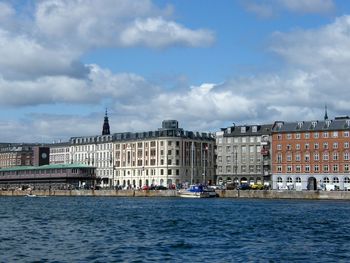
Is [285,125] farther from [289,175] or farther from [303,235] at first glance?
[303,235]

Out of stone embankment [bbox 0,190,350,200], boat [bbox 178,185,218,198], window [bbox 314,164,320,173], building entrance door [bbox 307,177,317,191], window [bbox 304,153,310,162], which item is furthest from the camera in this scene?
window [bbox 304,153,310,162]

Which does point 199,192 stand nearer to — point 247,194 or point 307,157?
point 247,194

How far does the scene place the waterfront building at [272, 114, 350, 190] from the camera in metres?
172

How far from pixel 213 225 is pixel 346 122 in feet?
362

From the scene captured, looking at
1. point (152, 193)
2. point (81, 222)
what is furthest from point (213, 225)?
point (152, 193)

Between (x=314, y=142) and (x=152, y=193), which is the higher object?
(x=314, y=142)

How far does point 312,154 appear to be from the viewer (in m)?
176

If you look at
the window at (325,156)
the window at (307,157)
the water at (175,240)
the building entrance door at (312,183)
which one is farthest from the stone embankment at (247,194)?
the water at (175,240)

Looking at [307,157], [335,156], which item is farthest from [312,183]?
[335,156]

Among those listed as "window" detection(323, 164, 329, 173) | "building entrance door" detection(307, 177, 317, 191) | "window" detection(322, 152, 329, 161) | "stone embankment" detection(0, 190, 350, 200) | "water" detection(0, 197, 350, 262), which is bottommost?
"water" detection(0, 197, 350, 262)

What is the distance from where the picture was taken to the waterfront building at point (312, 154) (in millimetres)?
171625

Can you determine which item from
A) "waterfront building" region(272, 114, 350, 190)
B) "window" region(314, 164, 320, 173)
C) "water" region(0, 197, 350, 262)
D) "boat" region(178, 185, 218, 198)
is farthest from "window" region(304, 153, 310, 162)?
"water" region(0, 197, 350, 262)

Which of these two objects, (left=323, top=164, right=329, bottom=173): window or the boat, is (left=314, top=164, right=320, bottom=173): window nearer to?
(left=323, top=164, right=329, bottom=173): window

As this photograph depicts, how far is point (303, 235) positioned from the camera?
2350 inches
